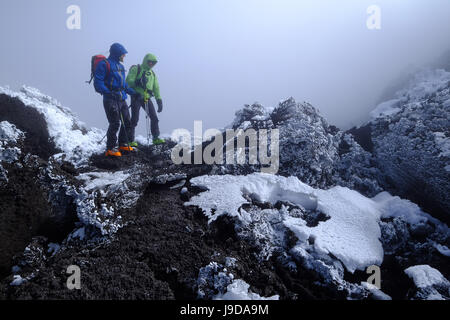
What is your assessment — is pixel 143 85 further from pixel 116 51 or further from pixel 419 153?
pixel 419 153

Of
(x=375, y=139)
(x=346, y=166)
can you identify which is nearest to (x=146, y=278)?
(x=346, y=166)

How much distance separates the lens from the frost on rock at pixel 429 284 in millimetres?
3961

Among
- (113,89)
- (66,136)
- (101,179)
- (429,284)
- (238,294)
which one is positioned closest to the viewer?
(238,294)

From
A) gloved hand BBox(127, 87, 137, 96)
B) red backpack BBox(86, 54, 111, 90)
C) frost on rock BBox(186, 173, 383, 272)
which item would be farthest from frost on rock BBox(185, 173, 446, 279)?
red backpack BBox(86, 54, 111, 90)

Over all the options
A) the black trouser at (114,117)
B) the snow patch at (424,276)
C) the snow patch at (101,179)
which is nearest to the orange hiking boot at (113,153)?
the black trouser at (114,117)

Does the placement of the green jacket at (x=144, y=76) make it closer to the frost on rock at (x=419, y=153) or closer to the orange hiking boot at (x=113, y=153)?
the orange hiking boot at (x=113, y=153)

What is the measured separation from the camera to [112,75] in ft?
24.1

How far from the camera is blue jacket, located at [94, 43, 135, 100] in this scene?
7066mm

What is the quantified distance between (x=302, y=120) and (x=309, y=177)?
2532 millimetres

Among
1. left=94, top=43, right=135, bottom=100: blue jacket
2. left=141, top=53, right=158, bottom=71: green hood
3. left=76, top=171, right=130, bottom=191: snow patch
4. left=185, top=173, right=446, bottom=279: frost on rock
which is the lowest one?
left=185, top=173, right=446, bottom=279: frost on rock

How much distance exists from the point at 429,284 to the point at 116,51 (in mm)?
9870

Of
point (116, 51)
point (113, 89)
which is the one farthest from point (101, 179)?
point (116, 51)

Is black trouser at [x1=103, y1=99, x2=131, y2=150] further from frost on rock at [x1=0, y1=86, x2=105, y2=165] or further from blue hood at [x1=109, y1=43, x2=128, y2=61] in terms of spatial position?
blue hood at [x1=109, y1=43, x2=128, y2=61]
